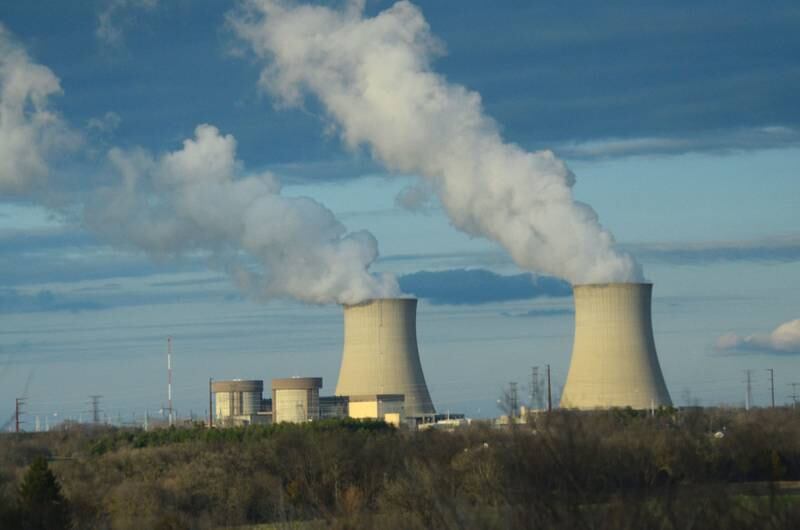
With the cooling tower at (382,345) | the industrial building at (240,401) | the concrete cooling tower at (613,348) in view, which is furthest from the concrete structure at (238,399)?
the concrete cooling tower at (613,348)

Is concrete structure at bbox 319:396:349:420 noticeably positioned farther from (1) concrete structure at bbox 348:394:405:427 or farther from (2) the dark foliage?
(2) the dark foliage

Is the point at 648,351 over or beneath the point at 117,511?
over

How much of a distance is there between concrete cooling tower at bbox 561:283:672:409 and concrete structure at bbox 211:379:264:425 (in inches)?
662

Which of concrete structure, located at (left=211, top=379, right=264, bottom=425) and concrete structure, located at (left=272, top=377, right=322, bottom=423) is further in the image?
concrete structure, located at (left=211, top=379, right=264, bottom=425)

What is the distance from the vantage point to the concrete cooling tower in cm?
2556

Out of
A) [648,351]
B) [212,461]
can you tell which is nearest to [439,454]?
[212,461]

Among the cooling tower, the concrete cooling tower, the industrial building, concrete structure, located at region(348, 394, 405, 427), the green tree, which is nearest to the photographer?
the green tree

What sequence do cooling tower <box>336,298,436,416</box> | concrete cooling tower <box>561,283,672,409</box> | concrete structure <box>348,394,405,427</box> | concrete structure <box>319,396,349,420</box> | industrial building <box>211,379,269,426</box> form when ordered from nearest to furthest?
1. concrete cooling tower <box>561,283,672,409</box>
2. cooling tower <box>336,298,436,416</box>
3. concrete structure <box>348,394,405,427</box>
4. concrete structure <box>319,396,349,420</box>
5. industrial building <box>211,379,269,426</box>

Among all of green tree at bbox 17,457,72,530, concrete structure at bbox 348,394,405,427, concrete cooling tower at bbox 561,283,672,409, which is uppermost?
concrete cooling tower at bbox 561,283,672,409

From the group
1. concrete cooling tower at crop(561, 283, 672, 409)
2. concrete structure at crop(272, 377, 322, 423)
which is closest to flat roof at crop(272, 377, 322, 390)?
concrete structure at crop(272, 377, 322, 423)

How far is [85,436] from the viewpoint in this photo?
41.4 meters

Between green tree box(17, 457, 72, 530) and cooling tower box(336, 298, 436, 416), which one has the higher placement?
cooling tower box(336, 298, 436, 416)

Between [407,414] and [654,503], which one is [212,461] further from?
[654,503]

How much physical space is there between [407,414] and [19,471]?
1162 centimetres
